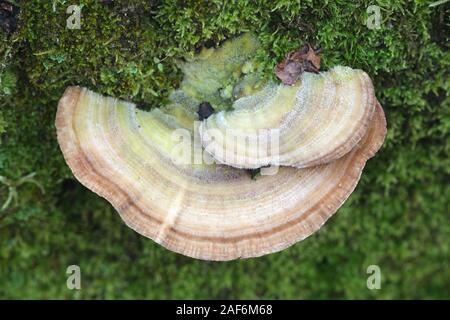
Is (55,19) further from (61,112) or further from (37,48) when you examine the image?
(61,112)

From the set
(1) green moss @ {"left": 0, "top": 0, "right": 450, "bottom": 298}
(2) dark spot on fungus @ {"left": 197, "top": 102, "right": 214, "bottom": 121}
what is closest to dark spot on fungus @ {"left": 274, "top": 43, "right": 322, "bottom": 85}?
(1) green moss @ {"left": 0, "top": 0, "right": 450, "bottom": 298}

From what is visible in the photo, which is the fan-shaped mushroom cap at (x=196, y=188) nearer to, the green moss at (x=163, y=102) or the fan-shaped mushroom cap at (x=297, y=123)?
the fan-shaped mushroom cap at (x=297, y=123)

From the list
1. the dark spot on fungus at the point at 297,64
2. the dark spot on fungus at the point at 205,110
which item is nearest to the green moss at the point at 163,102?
the dark spot on fungus at the point at 297,64

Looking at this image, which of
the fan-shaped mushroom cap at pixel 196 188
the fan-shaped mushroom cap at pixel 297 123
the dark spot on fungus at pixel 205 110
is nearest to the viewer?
the fan-shaped mushroom cap at pixel 297 123

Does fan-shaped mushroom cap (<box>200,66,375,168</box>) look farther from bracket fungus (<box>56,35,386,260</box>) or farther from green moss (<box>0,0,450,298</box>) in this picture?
green moss (<box>0,0,450,298</box>)

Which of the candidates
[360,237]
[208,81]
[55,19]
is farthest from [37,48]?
[360,237]

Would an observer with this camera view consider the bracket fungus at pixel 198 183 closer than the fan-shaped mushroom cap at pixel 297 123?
No

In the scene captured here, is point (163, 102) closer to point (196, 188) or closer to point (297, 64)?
point (196, 188)
